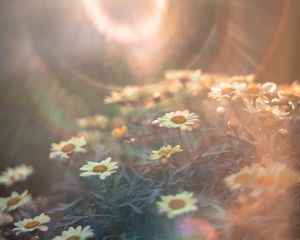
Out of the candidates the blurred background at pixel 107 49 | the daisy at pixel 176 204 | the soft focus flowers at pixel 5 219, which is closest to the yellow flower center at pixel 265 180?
the daisy at pixel 176 204

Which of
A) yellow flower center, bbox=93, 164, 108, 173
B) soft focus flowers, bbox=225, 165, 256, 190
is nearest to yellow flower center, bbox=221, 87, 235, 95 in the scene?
soft focus flowers, bbox=225, 165, 256, 190

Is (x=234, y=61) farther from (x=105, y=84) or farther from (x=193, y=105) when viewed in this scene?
(x=193, y=105)

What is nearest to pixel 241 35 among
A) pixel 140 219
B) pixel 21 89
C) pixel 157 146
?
pixel 21 89

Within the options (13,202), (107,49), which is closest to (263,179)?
(13,202)

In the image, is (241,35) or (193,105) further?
(241,35)

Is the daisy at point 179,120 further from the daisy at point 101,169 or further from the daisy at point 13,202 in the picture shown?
the daisy at point 13,202
